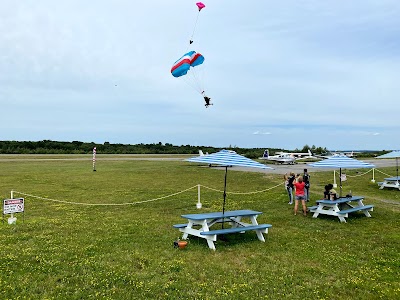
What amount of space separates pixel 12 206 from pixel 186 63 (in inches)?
358

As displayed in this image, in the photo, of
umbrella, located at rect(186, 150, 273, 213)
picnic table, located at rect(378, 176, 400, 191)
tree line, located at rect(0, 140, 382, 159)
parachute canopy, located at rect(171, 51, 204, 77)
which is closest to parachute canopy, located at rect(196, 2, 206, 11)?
parachute canopy, located at rect(171, 51, 204, 77)

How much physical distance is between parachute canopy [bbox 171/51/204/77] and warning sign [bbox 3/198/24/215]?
8520 mm

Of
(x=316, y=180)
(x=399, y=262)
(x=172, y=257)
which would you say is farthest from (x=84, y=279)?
(x=316, y=180)

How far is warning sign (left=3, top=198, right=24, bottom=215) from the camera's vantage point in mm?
10672

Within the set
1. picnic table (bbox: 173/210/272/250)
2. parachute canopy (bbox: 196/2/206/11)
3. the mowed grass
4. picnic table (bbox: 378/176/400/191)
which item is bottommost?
the mowed grass

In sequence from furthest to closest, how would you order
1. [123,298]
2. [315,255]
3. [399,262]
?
[315,255]
[399,262]
[123,298]

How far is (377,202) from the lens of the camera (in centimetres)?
1703

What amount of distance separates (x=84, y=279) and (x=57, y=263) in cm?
122

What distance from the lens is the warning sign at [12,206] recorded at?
10672 mm

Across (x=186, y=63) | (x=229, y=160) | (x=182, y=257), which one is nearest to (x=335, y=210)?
(x=229, y=160)

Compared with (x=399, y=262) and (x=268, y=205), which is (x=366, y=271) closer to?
(x=399, y=262)

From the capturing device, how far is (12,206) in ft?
35.6

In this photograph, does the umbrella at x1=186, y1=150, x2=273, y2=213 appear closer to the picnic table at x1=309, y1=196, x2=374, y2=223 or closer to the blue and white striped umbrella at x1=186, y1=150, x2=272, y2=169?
the blue and white striped umbrella at x1=186, y1=150, x2=272, y2=169

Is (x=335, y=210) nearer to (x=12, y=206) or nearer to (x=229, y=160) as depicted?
(x=229, y=160)
